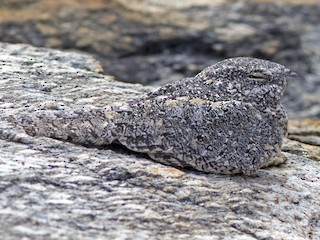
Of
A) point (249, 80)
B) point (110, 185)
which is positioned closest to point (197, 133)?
point (249, 80)

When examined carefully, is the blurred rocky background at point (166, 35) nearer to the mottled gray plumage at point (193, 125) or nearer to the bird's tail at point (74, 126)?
the mottled gray plumage at point (193, 125)

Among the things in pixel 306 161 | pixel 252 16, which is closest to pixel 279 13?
pixel 252 16

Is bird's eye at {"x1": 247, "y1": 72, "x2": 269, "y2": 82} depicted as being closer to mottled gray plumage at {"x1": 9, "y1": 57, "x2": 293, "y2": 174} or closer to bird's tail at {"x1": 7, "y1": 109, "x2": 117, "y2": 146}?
mottled gray plumage at {"x1": 9, "y1": 57, "x2": 293, "y2": 174}

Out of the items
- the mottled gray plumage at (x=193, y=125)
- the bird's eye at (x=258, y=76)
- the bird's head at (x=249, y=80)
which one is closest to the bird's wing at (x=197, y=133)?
the mottled gray plumage at (x=193, y=125)

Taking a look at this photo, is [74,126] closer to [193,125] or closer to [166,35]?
[193,125]

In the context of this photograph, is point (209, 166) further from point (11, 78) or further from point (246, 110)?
point (11, 78)

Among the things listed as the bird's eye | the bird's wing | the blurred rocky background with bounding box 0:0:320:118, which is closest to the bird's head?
the bird's eye
